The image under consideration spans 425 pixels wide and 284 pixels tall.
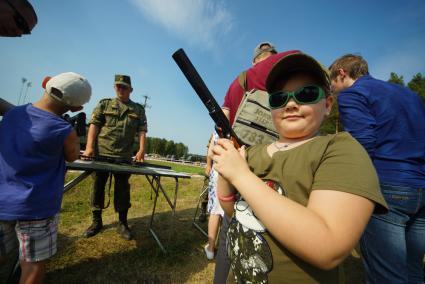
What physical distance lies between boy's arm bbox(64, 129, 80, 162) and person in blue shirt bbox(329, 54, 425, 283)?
2589mm

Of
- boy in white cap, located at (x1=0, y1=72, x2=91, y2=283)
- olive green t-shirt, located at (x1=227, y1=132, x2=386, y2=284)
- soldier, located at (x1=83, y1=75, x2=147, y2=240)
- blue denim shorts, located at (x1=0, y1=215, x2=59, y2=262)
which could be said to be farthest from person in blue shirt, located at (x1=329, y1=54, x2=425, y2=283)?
soldier, located at (x1=83, y1=75, x2=147, y2=240)

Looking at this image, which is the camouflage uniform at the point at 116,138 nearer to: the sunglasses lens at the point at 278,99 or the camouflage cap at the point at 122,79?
the camouflage cap at the point at 122,79

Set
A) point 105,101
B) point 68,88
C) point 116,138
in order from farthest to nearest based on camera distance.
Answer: point 105,101 → point 116,138 → point 68,88

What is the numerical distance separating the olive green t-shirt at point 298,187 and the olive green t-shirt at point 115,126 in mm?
3834

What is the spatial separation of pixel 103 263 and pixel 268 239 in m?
3.14

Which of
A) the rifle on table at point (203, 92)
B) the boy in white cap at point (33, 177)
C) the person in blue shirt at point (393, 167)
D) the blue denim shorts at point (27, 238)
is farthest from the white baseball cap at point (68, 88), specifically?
the person in blue shirt at point (393, 167)

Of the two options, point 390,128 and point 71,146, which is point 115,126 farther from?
point 390,128

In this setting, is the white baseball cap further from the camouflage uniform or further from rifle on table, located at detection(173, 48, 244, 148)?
the camouflage uniform

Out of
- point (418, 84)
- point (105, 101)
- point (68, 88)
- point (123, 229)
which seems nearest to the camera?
point (68, 88)

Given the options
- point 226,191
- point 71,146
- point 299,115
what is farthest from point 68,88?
point 299,115

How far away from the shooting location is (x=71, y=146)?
87.4 inches

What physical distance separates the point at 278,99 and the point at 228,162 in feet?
1.66

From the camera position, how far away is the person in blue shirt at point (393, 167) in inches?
67.3

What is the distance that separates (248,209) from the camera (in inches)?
43.7
